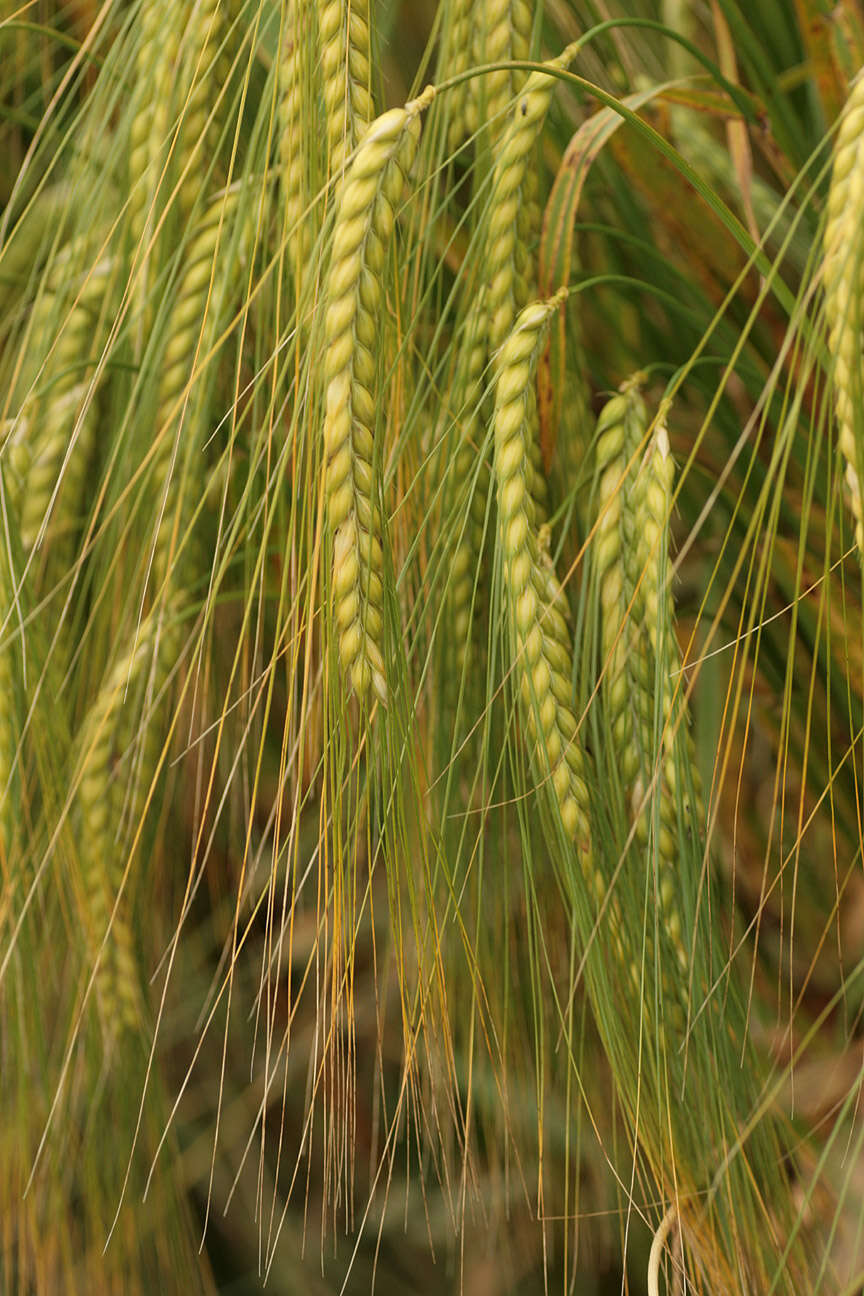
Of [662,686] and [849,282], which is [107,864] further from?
[849,282]

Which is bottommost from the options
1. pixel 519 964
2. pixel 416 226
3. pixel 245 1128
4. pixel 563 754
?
pixel 245 1128

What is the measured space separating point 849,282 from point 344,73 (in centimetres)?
17

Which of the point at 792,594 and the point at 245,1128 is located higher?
the point at 792,594

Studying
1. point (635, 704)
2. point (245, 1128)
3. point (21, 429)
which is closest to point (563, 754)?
point (635, 704)

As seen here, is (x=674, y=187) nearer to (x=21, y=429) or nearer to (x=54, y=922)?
(x=21, y=429)

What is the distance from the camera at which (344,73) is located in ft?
1.15

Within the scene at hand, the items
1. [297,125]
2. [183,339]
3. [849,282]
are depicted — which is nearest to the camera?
[849,282]

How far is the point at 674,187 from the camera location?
1.80 feet

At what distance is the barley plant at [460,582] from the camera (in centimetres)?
36

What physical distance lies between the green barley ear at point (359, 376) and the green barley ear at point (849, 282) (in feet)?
0.39

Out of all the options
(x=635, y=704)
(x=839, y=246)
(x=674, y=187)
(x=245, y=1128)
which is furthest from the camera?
(x=245, y=1128)

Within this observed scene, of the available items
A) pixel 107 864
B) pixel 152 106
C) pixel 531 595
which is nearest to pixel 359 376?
pixel 531 595

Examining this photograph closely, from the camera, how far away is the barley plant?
0.36 meters

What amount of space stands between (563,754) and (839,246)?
18 centimetres
